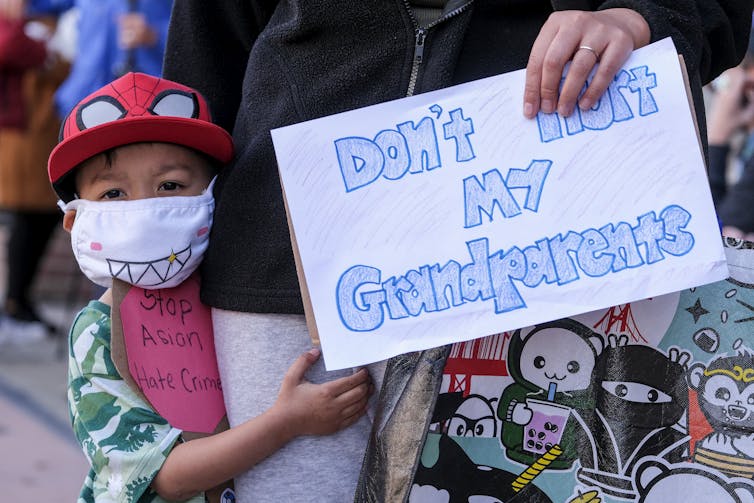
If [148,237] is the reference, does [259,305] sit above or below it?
below

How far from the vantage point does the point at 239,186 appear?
5.26 feet

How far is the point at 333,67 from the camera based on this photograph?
5.07 ft

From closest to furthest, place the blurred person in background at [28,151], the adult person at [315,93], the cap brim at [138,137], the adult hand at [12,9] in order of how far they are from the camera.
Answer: the adult person at [315,93] → the cap brim at [138,137] → the adult hand at [12,9] → the blurred person in background at [28,151]

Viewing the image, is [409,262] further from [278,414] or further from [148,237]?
[148,237]

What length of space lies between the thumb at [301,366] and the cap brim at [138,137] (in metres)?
0.38

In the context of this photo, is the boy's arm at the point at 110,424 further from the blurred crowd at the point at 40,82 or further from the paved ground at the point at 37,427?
the blurred crowd at the point at 40,82

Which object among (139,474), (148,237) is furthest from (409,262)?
(139,474)

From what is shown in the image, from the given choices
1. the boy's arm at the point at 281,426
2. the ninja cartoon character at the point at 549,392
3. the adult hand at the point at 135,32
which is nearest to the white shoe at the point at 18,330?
the adult hand at the point at 135,32

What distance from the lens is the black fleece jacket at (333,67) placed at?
1.50 meters

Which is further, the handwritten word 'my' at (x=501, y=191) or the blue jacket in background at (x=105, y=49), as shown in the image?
the blue jacket in background at (x=105, y=49)

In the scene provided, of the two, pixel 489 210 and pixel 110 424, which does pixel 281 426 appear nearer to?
pixel 110 424

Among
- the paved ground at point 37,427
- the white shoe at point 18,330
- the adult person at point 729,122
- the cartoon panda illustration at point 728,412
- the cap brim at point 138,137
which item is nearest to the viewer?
the cartoon panda illustration at point 728,412

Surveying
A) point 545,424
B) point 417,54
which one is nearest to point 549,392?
point 545,424

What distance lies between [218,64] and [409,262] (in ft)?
2.09
